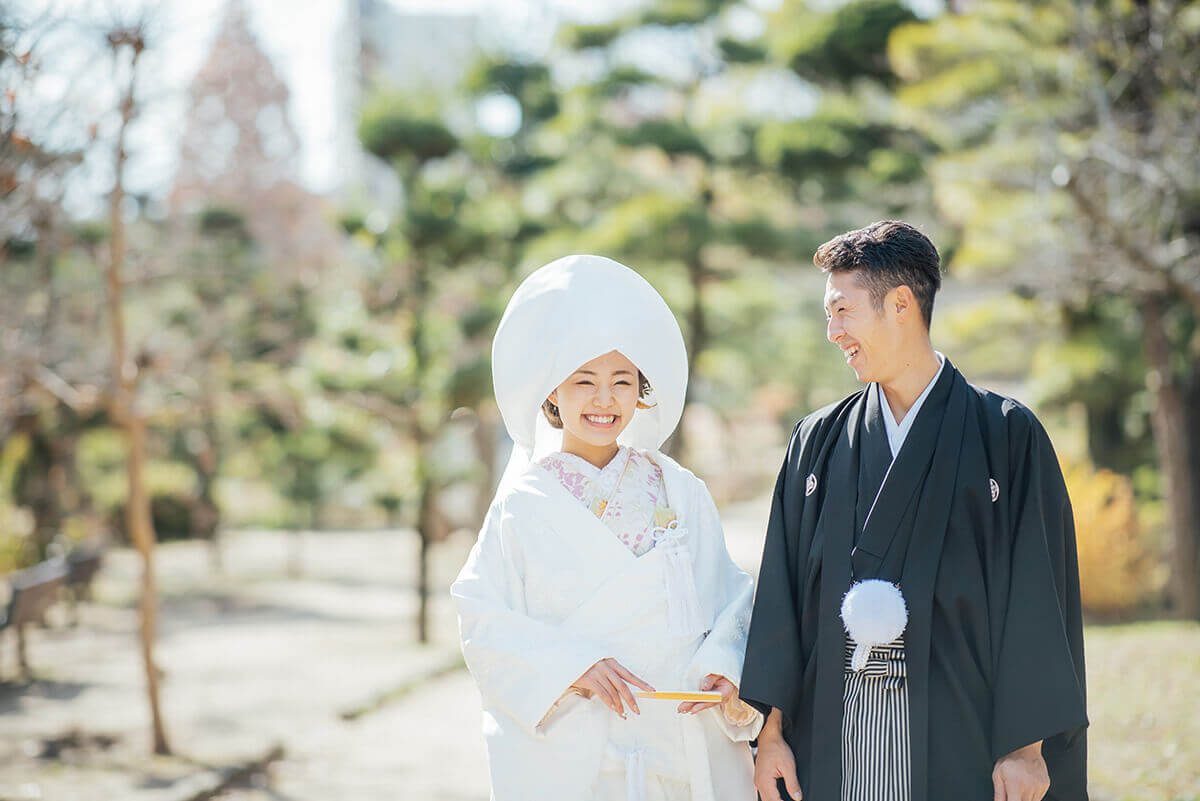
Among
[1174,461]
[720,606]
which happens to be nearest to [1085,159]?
[1174,461]

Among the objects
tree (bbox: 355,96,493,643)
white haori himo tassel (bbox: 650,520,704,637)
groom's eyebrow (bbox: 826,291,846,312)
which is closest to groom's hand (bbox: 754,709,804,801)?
white haori himo tassel (bbox: 650,520,704,637)

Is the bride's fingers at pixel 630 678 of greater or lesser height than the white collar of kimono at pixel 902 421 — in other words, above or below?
below

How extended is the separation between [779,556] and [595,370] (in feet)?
1.90

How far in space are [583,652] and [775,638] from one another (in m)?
0.41

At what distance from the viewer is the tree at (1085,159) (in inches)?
243

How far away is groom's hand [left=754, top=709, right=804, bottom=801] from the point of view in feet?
7.36

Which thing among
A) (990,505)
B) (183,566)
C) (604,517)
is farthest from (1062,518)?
(183,566)

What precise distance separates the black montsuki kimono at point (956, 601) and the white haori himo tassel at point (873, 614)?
0.11ft

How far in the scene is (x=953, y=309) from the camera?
10234 millimetres

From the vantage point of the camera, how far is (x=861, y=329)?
2186mm

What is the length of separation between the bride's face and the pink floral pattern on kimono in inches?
3.1

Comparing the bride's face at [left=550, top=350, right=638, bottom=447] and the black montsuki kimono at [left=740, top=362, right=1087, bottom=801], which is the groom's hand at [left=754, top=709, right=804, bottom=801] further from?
the bride's face at [left=550, top=350, right=638, bottom=447]

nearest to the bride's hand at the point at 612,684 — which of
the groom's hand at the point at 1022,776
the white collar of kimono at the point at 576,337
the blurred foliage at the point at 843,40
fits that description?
the white collar of kimono at the point at 576,337

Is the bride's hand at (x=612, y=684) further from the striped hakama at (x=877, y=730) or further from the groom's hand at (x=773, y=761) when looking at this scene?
the striped hakama at (x=877, y=730)
